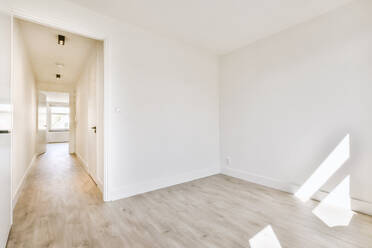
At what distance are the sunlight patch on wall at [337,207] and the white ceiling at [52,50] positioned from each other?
4166 millimetres

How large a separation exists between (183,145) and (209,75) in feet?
4.95

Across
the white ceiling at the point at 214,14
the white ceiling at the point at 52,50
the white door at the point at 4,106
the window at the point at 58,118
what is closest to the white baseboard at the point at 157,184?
the white door at the point at 4,106

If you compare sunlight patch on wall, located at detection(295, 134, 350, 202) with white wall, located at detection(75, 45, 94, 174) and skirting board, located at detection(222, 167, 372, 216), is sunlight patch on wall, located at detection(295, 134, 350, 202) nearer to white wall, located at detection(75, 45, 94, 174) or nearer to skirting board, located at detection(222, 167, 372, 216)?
skirting board, located at detection(222, 167, 372, 216)

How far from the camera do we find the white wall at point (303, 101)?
2084mm

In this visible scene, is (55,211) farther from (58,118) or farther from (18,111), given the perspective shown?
(58,118)

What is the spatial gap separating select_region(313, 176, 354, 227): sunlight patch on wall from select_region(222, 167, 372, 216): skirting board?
0.19 ft

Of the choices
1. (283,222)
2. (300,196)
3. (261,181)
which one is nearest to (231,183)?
(261,181)

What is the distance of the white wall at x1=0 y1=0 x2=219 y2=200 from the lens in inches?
92.2

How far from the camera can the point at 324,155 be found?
7.69 ft

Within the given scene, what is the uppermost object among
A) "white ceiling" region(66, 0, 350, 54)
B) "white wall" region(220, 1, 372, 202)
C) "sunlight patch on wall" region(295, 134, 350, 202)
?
"white ceiling" region(66, 0, 350, 54)

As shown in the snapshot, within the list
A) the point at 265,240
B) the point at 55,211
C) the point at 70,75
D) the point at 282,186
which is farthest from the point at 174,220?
the point at 70,75

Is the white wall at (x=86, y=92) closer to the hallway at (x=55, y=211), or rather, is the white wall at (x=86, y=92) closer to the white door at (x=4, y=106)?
the hallway at (x=55, y=211)

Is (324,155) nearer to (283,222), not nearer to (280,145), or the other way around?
(280,145)

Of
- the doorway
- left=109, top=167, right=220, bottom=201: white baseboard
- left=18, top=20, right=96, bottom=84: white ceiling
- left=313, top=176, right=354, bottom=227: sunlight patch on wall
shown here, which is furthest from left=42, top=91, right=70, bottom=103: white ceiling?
left=313, top=176, right=354, bottom=227: sunlight patch on wall
